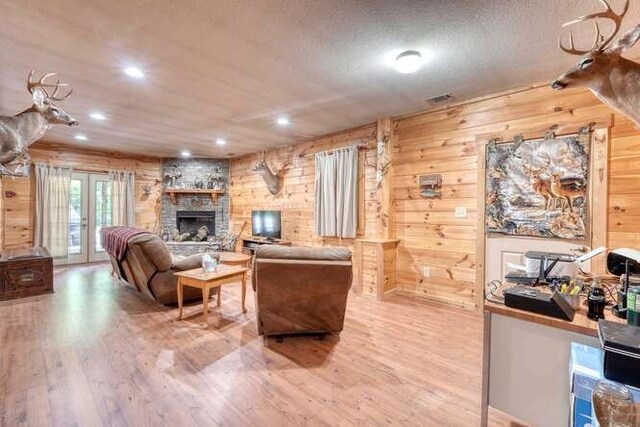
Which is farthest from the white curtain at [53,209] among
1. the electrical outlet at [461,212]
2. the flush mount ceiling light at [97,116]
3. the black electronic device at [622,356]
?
the black electronic device at [622,356]

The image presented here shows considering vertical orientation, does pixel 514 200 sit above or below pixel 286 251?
above

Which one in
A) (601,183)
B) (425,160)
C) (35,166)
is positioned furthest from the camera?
(35,166)

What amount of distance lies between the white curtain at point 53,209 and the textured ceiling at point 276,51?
240 cm

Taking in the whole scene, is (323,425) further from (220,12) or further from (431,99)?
(431,99)

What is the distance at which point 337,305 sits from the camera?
2783 mm

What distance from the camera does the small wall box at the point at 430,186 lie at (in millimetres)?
3971

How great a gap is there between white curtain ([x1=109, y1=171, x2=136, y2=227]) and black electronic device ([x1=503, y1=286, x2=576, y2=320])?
25.2ft

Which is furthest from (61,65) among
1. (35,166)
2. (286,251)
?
(35,166)

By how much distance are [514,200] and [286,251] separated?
2594 millimetres

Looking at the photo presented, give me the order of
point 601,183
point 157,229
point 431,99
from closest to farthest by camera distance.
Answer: point 601,183 < point 431,99 < point 157,229

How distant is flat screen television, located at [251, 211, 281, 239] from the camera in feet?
20.5

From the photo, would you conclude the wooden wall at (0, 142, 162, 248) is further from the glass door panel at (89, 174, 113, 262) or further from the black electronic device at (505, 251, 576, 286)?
the black electronic device at (505, 251, 576, 286)

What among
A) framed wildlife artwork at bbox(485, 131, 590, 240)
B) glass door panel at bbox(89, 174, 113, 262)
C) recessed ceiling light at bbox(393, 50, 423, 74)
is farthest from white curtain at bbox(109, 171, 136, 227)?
framed wildlife artwork at bbox(485, 131, 590, 240)

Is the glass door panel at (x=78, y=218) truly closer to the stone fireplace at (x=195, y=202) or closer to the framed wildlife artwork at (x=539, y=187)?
the stone fireplace at (x=195, y=202)
